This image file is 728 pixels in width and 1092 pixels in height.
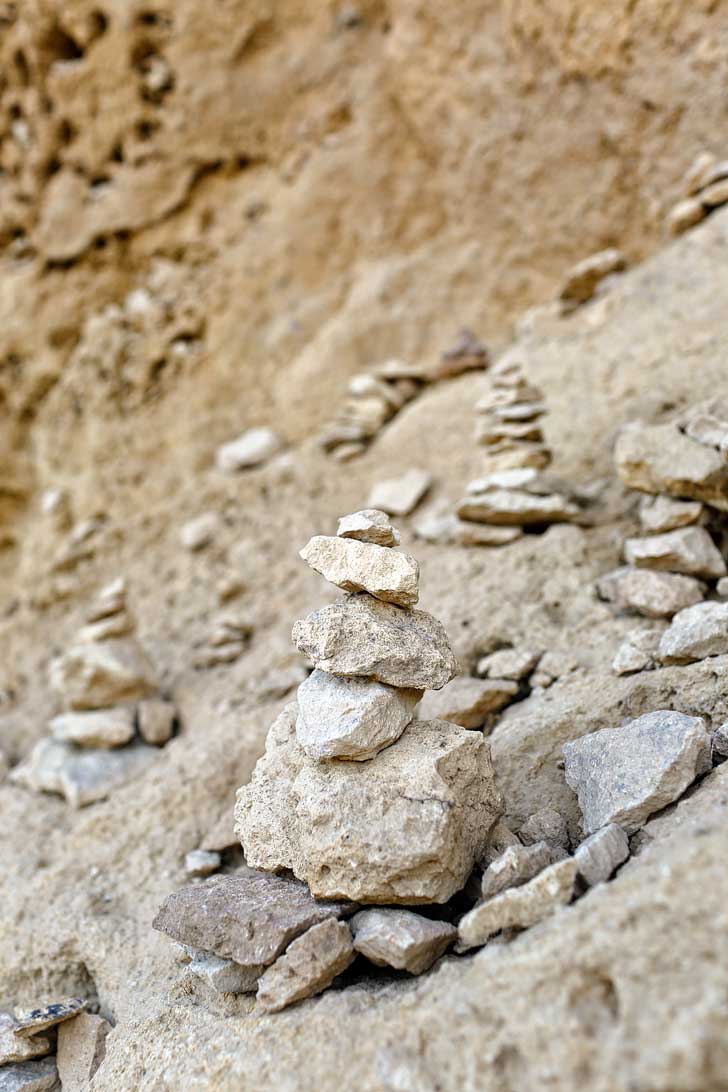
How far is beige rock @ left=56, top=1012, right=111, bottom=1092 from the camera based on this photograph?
2502 millimetres

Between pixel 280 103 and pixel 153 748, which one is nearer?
pixel 153 748

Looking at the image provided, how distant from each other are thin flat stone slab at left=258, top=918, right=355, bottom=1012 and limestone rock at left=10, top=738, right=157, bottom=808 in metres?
2.01

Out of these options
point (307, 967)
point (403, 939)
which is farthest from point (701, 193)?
point (307, 967)

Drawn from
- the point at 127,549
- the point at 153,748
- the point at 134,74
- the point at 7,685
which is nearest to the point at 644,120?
the point at 134,74

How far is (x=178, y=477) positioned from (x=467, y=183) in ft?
12.0

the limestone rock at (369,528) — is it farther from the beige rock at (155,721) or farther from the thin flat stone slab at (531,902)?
the beige rock at (155,721)

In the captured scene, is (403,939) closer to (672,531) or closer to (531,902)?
(531,902)

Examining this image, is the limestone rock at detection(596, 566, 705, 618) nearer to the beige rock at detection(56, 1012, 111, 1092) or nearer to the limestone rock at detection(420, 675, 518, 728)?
the limestone rock at detection(420, 675, 518, 728)

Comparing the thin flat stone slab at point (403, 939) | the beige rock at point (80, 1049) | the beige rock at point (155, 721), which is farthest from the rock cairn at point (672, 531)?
the beige rock at point (155, 721)

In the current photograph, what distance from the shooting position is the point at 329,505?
5.66 meters

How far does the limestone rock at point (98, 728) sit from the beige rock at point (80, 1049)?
1591mm

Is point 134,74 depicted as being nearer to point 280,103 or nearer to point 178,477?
point 280,103

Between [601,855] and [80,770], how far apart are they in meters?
2.87

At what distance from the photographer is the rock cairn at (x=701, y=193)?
18.0ft
